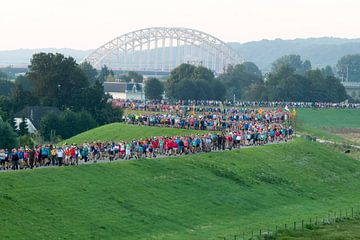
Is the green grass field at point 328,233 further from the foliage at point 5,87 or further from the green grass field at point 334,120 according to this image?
the foliage at point 5,87

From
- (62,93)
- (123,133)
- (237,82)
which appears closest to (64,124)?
(123,133)

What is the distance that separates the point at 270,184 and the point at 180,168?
5.63 m

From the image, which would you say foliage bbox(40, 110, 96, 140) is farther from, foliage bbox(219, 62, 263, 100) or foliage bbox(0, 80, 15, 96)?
foliage bbox(219, 62, 263, 100)

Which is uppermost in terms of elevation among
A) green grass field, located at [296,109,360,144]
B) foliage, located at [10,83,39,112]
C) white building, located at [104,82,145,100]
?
foliage, located at [10,83,39,112]

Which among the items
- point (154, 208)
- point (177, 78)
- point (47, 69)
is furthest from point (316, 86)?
point (154, 208)

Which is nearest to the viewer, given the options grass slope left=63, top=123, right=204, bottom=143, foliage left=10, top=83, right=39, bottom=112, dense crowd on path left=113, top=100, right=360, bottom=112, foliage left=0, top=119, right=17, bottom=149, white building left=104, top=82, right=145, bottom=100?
foliage left=0, top=119, right=17, bottom=149

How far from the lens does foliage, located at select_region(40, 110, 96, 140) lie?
8450 cm

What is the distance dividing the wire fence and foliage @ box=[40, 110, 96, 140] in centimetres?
3687

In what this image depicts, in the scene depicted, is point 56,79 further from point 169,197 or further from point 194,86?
point 169,197

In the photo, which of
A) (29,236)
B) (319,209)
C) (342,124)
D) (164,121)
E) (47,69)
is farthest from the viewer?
(342,124)

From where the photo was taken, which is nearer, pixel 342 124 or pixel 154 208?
pixel 154 208

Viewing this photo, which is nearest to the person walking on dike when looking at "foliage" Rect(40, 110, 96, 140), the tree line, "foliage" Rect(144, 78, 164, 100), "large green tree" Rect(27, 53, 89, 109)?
"foliage" Rect(40, 110, 96, 140)

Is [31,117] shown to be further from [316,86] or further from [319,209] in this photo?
[316,86]

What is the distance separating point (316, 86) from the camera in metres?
Result: 155
